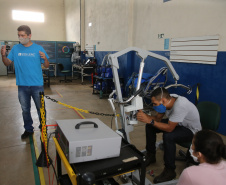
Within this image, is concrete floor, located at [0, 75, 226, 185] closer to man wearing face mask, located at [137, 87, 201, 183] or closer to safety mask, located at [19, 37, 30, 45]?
man wearing face mask, located at [137, 87, 201, 183]

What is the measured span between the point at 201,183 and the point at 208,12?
10.9 feet

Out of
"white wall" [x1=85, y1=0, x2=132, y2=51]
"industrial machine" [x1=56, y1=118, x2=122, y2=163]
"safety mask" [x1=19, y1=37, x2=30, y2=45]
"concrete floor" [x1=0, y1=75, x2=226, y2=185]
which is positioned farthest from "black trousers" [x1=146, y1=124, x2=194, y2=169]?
"white wall" [x1=85, y1=0, x2=132, y2=51]

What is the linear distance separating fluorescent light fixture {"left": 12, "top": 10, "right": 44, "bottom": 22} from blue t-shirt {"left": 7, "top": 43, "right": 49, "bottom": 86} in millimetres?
10316

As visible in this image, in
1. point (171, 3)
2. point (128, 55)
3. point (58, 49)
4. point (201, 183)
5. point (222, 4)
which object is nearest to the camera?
point (201, 183)

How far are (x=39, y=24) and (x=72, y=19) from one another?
95.8 inches

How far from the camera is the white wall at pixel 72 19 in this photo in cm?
1030

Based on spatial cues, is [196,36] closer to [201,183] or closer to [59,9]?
[201,183]

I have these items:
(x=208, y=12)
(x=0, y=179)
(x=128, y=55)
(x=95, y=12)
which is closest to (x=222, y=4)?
(x=208, y=12)

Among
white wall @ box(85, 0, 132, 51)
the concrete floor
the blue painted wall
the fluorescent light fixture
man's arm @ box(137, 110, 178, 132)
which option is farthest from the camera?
the fluorescent light fixture

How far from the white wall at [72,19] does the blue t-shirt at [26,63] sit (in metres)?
7.85

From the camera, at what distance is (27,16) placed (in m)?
11.7

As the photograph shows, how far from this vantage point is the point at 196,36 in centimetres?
377

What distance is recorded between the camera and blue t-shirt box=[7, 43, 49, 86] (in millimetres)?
2820

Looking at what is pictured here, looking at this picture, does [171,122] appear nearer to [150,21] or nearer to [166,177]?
[166,177]
